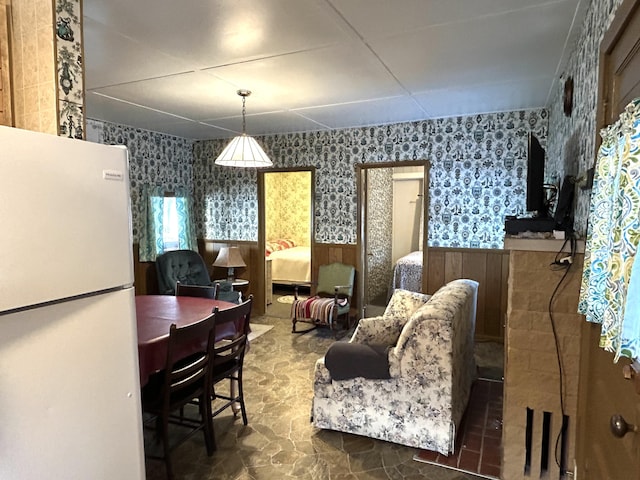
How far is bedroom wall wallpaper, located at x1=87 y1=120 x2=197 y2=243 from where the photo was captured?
4.68 meters

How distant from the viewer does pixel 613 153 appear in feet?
3.51

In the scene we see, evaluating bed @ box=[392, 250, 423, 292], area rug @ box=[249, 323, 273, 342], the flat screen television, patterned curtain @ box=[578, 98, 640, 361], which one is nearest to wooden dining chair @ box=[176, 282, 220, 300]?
area rug @ box=[249, 323, 273, 342]

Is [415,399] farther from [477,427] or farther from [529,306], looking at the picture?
[529,306]

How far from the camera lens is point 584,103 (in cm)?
214

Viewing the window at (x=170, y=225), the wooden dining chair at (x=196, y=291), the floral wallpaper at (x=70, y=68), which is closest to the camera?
the floral wallpaper at (x=70, y=68)

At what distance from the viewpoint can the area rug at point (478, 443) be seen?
2.34 m

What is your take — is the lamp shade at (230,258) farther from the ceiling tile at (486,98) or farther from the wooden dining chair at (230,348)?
the ceiling tile at (486,98)

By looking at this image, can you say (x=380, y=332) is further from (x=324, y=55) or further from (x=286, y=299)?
(x=286, y=299)

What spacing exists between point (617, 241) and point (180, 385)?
6.76 ft

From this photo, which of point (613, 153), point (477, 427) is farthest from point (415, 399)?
point (613, 153)

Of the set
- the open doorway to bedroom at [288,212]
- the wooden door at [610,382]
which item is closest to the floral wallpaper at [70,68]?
the wooden door at [610,382]

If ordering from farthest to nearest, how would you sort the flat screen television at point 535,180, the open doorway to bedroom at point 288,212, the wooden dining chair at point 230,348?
the open doorway to bedroom at point 288,212 < the wooden dining chair at point 230,348 < the flat screen television at point 535,180

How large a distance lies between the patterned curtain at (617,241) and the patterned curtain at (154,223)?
4860 millimetres

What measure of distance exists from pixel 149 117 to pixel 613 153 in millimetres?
4396
